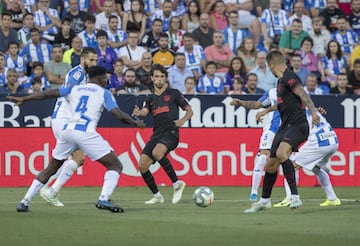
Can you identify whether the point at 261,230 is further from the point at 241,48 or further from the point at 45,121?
the point at 241,48

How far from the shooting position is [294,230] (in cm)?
1255

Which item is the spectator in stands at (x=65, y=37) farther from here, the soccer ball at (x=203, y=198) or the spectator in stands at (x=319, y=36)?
the soccer ball at (x=203, y=198)

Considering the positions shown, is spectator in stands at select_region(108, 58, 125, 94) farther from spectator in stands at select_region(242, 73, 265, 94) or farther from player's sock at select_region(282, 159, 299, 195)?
player's sock at select_region(282, 159, 299, 195)

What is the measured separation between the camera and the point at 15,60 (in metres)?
23.8

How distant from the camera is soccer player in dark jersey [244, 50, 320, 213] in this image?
14656mm

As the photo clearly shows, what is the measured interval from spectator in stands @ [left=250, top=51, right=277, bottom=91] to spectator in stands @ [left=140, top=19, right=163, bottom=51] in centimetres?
249

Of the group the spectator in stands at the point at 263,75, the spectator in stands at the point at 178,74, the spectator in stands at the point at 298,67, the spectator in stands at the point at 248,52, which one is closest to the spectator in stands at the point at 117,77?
the spectator in stands at the point at 178,74

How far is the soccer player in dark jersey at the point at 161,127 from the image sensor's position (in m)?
17.0

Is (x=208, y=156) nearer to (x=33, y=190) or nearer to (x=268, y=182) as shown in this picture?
(x=268, y=182)

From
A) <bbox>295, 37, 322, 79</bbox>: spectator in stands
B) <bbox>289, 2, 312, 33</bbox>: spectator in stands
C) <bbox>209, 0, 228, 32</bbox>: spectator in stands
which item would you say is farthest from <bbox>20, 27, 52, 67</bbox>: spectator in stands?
<bbox>289, 2, 312, 33</bbox>: spectator in stands

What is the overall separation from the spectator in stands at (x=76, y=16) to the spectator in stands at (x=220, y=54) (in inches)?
120

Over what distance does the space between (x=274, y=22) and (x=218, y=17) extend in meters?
1.40

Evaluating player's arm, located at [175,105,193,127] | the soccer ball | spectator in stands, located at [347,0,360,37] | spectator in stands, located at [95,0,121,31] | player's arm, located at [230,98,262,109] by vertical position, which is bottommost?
the soccer ball

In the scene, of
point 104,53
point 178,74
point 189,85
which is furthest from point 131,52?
point 189,85
